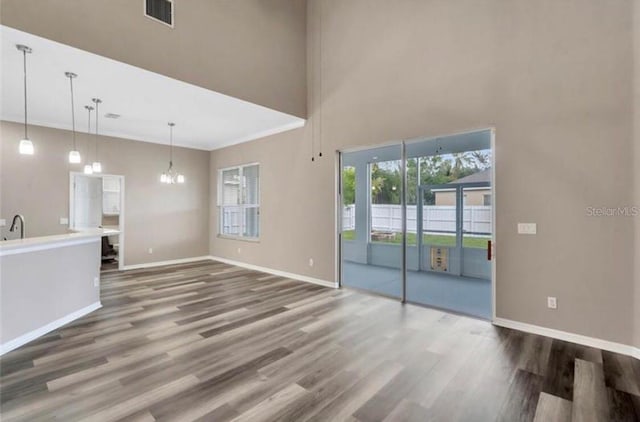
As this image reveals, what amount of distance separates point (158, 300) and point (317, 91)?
4454 mm

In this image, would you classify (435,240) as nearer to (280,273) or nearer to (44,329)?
(280,273)

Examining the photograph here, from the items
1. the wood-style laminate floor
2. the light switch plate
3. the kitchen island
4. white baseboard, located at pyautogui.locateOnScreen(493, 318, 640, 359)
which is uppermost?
the light switch plate

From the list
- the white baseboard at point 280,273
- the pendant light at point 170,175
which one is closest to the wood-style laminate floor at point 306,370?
the white baseboard at point 280,273

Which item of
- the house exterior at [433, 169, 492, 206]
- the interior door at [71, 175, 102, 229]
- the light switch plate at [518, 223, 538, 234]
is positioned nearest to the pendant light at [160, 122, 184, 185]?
the interior door at [71, 175, 102, 229]

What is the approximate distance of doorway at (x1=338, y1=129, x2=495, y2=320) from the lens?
4.45 m

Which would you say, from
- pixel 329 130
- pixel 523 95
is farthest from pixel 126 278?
pixel 523 95

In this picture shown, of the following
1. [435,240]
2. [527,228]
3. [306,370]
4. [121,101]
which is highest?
[121,101]

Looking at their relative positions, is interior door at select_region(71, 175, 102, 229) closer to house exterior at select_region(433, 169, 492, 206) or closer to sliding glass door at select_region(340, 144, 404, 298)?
sliding glass door at select_region(340, 144, 404, 298)

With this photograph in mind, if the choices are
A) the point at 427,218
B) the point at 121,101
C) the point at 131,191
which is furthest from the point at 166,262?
the point at 427,218

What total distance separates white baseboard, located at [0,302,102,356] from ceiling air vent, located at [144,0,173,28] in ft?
12.5

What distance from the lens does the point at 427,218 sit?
213 inches

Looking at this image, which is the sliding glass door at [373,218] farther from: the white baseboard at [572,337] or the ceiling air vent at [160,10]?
the ceiling air vent at [160,10]

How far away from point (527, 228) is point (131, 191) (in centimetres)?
758

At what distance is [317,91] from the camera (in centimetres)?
557
